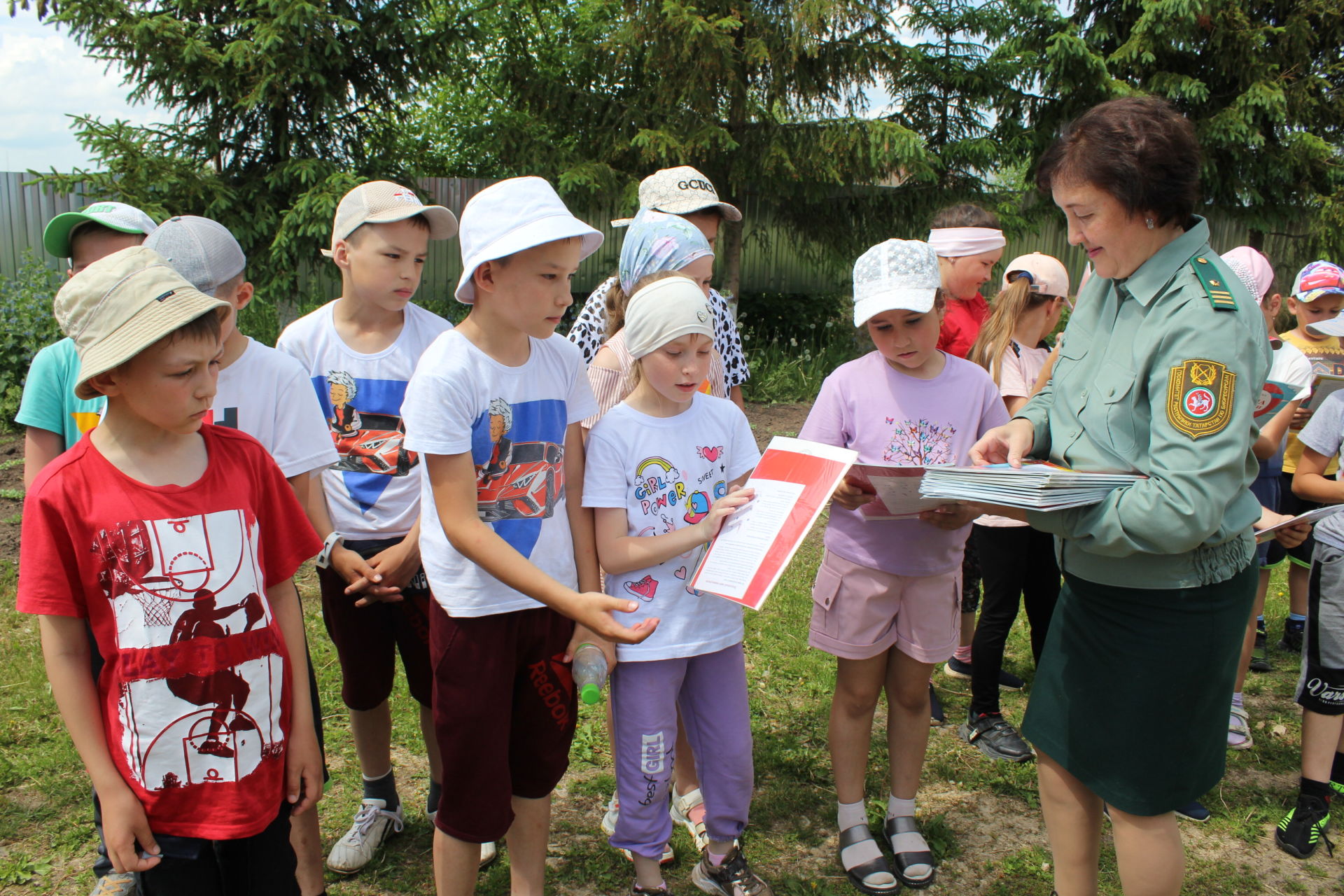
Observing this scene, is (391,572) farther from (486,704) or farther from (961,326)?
(961,326)

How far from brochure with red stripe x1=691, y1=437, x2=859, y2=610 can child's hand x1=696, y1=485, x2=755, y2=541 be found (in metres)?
0.02

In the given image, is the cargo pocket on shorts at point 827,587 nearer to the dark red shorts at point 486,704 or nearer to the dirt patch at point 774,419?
the dark red shorts at point 486,704

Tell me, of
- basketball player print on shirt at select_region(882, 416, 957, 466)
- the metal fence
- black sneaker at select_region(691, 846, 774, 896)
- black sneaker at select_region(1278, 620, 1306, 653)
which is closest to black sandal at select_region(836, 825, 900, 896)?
black sneaker at select_region(691, 846, 774, 896)

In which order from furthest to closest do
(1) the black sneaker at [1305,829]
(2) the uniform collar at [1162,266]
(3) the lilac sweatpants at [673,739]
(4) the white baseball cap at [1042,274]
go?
(4) the white baseball cap at [1042,274], (1) the black sneaker at [1305,829], (3) the lilac sweatpants at [673,739], (2) the uniform collar at [1162,266]

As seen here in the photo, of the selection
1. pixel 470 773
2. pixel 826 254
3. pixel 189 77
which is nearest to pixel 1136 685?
pixel 470 773

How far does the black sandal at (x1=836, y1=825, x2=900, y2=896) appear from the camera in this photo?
2855 millimetres

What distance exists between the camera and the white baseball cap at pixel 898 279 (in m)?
2.68

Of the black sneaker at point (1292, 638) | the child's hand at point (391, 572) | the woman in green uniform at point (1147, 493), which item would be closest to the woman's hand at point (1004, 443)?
the woman in green uniform at point (1147, 493)

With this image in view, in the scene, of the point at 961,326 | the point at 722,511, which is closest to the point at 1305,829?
the point at 961,326

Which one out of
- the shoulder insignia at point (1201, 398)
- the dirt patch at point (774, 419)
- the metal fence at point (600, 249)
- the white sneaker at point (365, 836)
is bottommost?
Result: the white sneaker at point (365, 836)

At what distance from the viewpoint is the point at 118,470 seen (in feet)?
5.92

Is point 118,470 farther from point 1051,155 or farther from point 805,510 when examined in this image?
point 1051,155

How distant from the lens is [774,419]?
9.54 metres

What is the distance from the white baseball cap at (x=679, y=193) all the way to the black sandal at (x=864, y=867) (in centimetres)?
231
